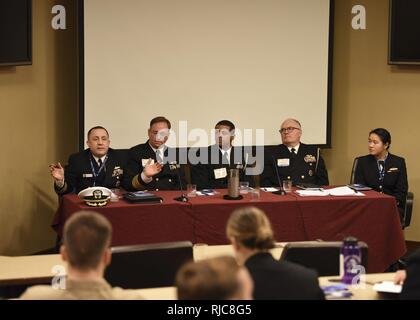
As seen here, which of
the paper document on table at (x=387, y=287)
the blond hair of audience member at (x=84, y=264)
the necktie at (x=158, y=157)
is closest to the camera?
the blond hair of audience member at (x=84, y=264)

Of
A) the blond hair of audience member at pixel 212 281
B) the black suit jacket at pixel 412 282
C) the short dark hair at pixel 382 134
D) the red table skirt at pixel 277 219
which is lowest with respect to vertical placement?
the red table skirt at pixel 277 219

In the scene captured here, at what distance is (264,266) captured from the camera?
3119 millimetres

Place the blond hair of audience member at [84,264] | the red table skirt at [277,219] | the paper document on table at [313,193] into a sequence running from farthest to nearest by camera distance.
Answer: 1. the paper document on table at [313,193]
2. the red table skirt at [277,219]
3. the blond hair of audience member at [84,264]

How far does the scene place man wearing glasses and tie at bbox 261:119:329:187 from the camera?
699 centimetres

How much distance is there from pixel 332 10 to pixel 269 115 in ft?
3.97

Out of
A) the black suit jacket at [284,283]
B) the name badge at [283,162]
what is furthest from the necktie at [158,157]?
the black suit jacket at [284,283]

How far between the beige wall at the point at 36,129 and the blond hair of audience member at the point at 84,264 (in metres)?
4.12

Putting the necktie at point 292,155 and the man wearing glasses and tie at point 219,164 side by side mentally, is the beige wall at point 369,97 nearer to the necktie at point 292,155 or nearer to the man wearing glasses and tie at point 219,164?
the necktie at point 292,155

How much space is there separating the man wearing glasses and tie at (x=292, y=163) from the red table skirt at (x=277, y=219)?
779 millimetres

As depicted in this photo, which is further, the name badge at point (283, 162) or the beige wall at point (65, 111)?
the name badge at point (283, 162)

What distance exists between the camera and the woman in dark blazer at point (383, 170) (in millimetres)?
6820

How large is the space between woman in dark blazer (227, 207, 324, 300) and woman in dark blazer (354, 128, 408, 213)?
3844 millimetres

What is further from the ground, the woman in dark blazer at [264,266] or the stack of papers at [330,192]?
the woman in dark blazer at [264,266]

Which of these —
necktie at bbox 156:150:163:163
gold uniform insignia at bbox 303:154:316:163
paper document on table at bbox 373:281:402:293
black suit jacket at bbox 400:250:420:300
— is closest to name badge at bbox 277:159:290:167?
gold uniform insignia at bbox 303:154:316:163
